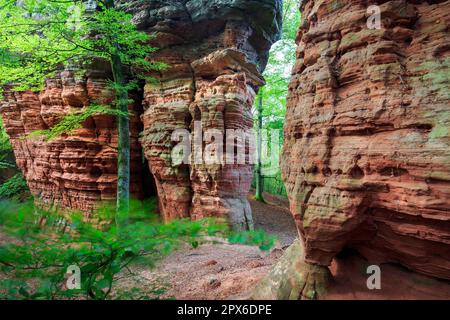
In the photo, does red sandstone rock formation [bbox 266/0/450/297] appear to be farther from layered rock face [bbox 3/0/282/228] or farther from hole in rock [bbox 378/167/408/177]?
layered rock face [bbox 3/0/282/228]

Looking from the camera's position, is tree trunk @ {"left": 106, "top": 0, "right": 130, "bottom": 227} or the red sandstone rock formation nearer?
the red sandstone rock formation

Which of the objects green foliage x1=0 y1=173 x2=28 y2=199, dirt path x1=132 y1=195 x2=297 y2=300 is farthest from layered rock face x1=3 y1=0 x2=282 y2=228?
green foliage x1=0 y1=173 x2=28 y2=199

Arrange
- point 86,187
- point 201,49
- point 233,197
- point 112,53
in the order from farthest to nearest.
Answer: point 86,187 < point 201,49 < point 233,197 < point 112,53

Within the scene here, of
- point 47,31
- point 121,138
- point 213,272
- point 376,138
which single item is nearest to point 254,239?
point 376,138

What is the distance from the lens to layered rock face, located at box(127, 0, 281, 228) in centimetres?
986

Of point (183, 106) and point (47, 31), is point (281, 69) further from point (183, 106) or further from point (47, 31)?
point (47, 31)

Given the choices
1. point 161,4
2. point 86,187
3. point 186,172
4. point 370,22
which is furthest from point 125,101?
point 370,22

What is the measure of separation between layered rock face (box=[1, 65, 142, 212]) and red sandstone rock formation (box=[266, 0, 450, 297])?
9928 millimetres

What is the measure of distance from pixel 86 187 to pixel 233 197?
739 cm

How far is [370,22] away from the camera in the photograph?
3406 millimetres

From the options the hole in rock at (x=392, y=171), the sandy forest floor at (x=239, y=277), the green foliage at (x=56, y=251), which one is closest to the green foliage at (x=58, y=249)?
the green foliage at (x=56, y=251)

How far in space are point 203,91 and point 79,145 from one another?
260 inches

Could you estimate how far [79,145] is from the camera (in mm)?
11773

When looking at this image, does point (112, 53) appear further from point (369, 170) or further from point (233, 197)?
point (369, 170)
